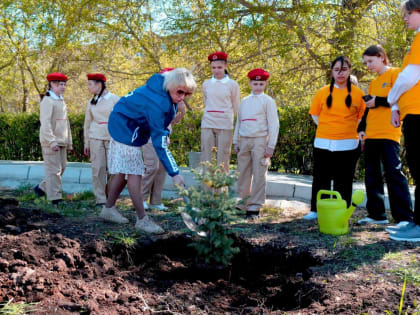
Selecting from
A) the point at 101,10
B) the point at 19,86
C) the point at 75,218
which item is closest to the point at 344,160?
the point at 75,218

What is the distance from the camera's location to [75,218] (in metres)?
4.51

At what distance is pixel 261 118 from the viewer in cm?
495

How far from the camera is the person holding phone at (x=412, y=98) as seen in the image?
3.66 metres

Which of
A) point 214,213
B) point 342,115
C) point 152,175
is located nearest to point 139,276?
point 214,213

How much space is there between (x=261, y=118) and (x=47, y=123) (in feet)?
9.09

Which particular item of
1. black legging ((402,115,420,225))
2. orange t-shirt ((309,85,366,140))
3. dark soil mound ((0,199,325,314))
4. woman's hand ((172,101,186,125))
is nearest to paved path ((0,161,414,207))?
orange t-shirt ((309,85,366,140))

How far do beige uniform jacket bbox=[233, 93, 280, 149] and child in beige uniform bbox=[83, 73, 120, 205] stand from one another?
1791 millimetres

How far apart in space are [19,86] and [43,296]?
1395cm

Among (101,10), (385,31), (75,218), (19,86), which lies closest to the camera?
(75,218)

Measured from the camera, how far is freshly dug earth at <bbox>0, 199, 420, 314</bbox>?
8.24 ft

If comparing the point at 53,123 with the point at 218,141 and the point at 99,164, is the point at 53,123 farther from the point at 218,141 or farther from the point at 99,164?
the point at 218,141

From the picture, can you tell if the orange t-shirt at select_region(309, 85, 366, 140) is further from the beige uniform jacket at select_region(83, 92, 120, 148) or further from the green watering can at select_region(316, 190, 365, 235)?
the beige uniform jacket at select_region(83, 92, 120, 148)

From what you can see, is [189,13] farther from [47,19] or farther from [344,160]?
[344,160]

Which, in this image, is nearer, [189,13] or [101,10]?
[189,13]
